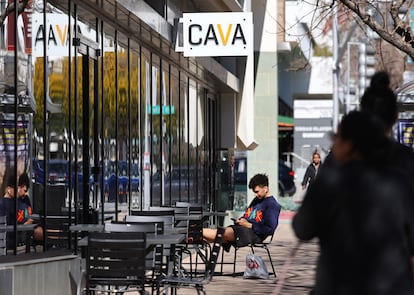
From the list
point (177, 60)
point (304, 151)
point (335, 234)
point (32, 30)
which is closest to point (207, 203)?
point (177, 60)

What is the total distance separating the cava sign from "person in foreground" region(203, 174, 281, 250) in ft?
7.94

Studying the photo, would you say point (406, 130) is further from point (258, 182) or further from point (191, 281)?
point (191, 281)

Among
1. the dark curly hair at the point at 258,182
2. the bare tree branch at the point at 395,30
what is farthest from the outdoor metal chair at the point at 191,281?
the bare tree branch at the point at 395,30

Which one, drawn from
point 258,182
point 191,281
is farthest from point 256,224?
point 191,281

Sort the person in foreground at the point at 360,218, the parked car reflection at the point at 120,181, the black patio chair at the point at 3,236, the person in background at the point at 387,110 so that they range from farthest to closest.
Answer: the parked car reflection at the point at 120,181, the black patio chair at the point at 3,236, the person in background at the point at 387,110, the person in foreground at the point at 360,218

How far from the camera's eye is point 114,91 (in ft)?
51.8

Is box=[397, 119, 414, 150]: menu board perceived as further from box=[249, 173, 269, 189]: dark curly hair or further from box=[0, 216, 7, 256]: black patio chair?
box=[0, 216, 7, 256]: black patio chair

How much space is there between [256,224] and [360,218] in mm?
10518

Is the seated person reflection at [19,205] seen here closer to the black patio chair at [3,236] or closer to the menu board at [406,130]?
the black patio chair at [3,236]

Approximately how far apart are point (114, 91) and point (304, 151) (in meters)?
49.7

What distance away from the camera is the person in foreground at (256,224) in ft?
52.7

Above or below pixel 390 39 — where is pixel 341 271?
below

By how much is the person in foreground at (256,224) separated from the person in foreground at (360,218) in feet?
33.2

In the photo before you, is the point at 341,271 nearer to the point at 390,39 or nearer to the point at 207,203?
the point at 390,39
